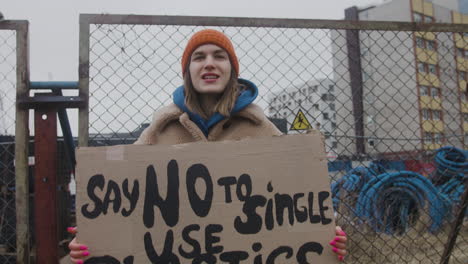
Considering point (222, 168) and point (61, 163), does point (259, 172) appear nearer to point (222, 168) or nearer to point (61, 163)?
point (222, 168)

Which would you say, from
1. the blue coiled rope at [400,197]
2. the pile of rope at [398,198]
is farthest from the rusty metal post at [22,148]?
the blue coiled rope at [400,197]

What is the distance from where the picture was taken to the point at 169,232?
1361 mm

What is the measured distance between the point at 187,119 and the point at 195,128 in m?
0.05

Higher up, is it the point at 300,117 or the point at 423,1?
the point at 423,1

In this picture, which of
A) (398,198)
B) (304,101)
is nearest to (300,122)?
(304,101)

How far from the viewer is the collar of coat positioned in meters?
1.66

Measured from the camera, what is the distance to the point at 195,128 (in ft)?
5.47

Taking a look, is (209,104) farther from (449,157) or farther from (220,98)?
(449,157)

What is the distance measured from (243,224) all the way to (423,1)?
42599 mm

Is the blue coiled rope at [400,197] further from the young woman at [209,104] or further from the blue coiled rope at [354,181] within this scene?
the young woman at [209,104]

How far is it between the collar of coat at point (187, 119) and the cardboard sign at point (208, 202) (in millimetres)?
254

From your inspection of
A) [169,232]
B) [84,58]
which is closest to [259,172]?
[169,232]

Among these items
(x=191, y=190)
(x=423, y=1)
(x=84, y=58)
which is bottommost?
(x=191, y=190)

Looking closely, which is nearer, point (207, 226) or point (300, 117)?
point (207, 226)
